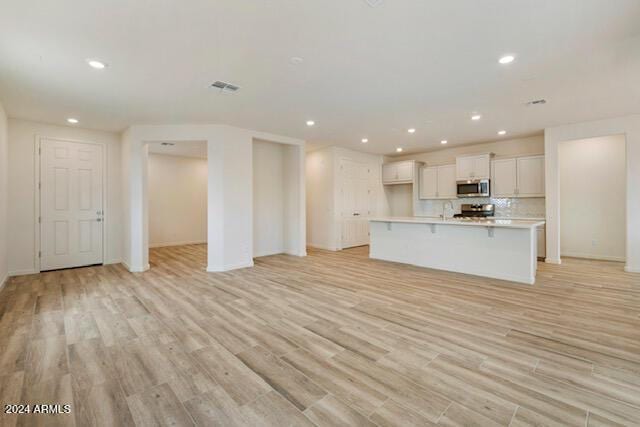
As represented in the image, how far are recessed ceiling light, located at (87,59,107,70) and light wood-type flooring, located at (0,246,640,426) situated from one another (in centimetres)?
277

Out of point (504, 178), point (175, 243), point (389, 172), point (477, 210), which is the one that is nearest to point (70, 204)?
point (175, 243)

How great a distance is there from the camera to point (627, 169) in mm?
5066

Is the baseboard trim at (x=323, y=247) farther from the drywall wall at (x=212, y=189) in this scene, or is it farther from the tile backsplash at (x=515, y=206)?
the tile backsplash at (x=515, y=206)

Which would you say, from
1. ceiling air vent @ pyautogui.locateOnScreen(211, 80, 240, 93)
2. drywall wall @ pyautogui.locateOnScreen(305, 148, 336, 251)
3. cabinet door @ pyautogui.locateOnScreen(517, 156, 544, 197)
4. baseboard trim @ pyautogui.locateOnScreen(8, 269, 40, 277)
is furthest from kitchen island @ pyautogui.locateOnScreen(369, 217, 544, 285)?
baseboard trim @ pyautogui.locateOnScreen(8, 269, 40, 277)

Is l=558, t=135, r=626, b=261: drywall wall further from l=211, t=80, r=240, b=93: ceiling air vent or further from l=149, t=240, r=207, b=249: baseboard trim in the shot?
l=149, t=240, r=207, b=249: baseboard trim

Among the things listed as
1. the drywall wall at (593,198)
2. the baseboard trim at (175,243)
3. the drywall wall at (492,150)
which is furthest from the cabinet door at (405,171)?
the baseboard trim at (175,243)

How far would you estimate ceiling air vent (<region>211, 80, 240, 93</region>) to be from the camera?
3.55 meters

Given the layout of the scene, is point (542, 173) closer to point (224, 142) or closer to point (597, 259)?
point (597, 259)

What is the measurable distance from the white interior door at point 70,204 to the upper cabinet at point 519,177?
8923 mm

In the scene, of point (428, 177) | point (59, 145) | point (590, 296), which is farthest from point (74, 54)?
point (428, 177)

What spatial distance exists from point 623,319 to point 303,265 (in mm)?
4535

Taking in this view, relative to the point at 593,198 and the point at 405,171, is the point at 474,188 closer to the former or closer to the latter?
the point at 405,171

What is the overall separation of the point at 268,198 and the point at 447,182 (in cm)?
484

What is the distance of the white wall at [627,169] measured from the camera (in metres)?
4.97
